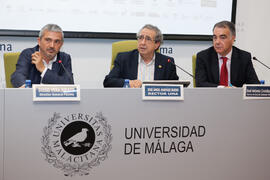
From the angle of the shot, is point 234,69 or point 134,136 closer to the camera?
point 134,136

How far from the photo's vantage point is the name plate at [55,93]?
143cm

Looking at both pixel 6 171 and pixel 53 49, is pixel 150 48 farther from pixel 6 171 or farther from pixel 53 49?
pixel 6 171

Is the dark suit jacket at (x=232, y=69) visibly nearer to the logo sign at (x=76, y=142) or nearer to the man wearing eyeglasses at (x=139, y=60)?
the man wearing eyeglasses at (x=139, y=60)

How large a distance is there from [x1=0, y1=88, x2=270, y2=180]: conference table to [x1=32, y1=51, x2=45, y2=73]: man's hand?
3.31 ft

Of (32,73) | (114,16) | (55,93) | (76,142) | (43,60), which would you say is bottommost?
(76,142)

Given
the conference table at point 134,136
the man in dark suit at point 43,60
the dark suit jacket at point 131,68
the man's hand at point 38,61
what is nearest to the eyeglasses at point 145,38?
the dark suit jacket at point 131,68

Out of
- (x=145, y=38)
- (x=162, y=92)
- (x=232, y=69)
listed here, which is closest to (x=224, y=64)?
(x=232, y=69)

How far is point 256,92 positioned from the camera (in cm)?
173

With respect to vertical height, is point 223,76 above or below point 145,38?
below

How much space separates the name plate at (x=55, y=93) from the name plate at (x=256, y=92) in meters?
0.85

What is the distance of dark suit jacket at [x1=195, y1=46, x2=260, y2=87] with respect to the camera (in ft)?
8.38

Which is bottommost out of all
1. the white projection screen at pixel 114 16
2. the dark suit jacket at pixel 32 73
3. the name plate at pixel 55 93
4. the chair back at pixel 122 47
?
the name plate at pixel 55 93

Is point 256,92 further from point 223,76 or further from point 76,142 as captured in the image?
point 76,142

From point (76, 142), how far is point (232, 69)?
1559 mm
